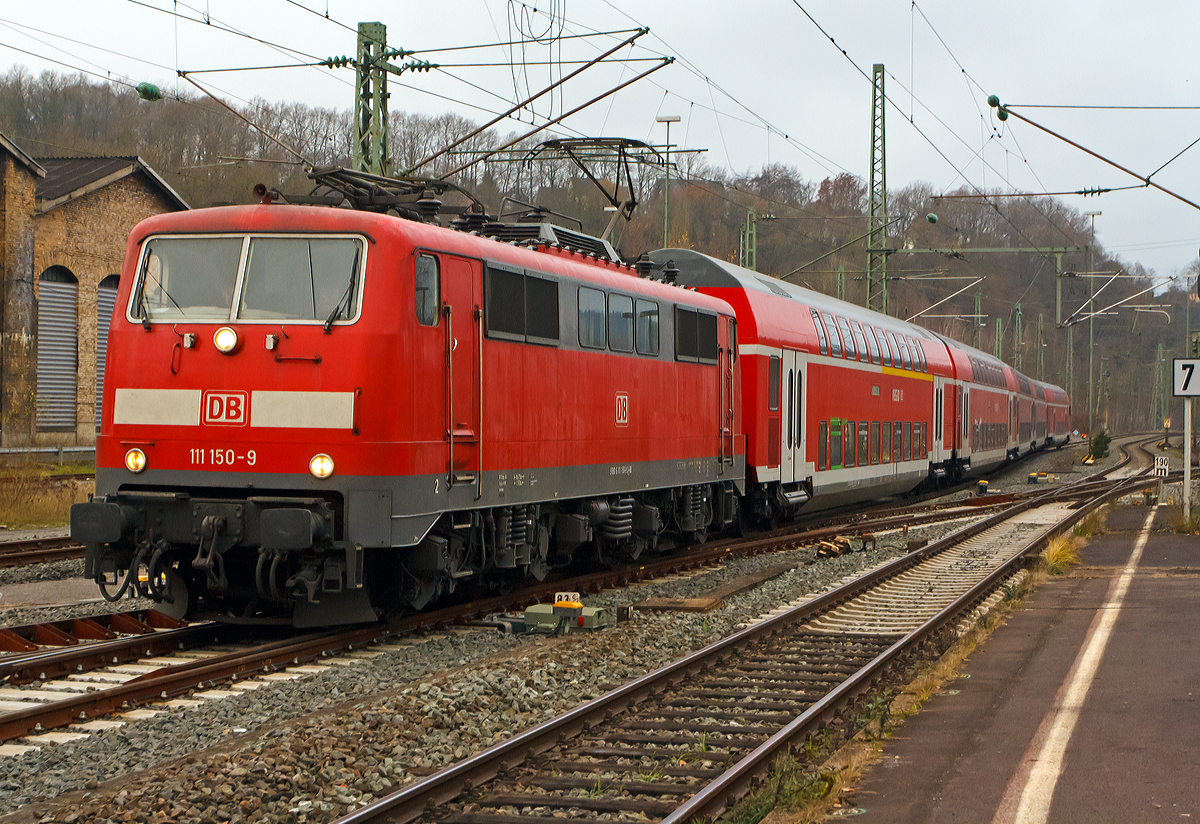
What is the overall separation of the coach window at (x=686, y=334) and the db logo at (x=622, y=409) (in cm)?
166

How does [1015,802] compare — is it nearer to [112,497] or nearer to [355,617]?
[355,617]

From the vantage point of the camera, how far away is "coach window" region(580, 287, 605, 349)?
12758mm

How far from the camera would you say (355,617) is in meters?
10.2

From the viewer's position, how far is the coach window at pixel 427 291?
32.7 ft

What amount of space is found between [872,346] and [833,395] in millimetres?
3412

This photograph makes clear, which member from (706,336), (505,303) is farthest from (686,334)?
(505,303)

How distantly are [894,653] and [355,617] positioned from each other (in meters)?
4.31

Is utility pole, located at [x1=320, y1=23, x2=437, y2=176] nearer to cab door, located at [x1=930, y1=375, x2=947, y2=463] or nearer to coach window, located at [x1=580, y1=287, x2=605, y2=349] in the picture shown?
coach window, located at [x1=580, y1=287, x2=605, y2=349]

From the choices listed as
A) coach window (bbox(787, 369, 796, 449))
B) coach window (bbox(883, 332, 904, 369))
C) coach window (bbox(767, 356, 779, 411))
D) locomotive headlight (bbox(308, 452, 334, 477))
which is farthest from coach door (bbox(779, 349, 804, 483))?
locomotive headlight (bbox(308, 452, 334, 477))

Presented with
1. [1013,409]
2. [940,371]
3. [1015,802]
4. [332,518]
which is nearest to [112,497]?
[332,518]

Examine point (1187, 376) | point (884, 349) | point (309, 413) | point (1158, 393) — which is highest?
point (1158, 393)

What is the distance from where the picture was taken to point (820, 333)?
21938 mm

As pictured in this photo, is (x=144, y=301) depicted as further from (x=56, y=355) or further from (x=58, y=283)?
(x=58, y=283)

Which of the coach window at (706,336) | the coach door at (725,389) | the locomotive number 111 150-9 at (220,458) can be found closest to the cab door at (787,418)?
the coach door at (725,389)
